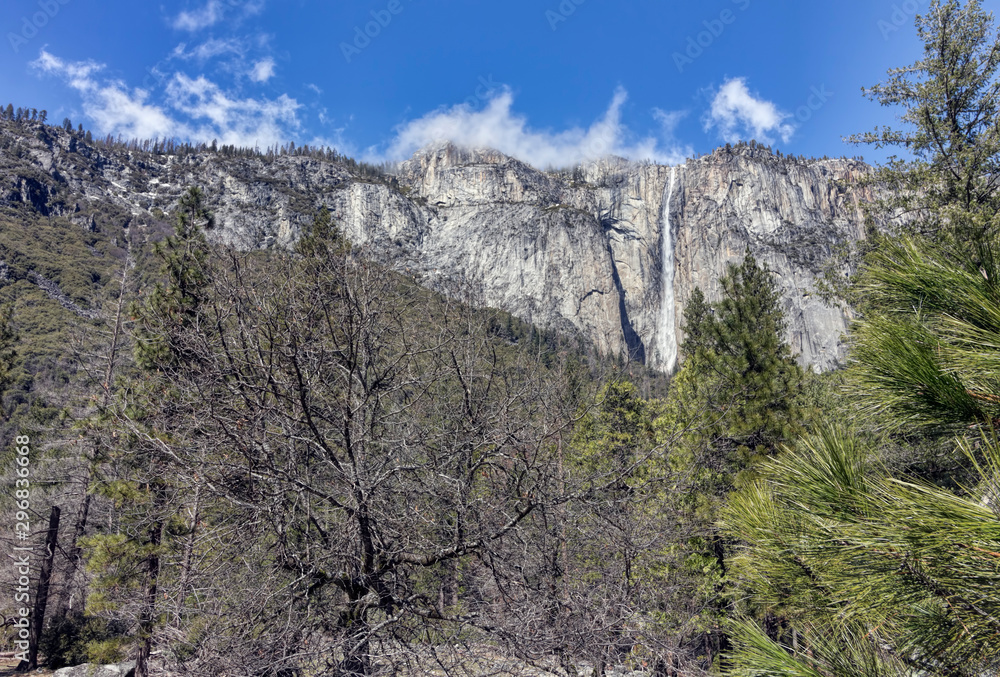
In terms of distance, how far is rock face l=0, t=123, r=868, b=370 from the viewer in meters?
108

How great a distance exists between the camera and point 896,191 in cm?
1048

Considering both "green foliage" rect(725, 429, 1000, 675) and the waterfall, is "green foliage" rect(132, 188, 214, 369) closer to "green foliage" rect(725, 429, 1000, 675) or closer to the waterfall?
"green foliage" rect(725, 429, 1000, 675)

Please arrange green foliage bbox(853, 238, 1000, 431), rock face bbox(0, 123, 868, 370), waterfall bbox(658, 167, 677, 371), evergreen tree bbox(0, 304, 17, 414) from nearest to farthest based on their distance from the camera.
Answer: green foliage bbox(853, 238, 1000, 431) → evergreen tree bbox(0, 304, 17, 414) → rock face bbox(0, 123, 868, 370) → waterfall bbox(658, 167, 677, 371)

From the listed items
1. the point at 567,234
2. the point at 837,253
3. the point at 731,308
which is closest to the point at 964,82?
the point at 837,253

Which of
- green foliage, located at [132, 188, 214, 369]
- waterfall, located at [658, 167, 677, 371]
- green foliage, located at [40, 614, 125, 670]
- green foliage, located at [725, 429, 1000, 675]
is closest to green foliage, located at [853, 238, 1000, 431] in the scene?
green foliage, located at [725, 429, 1000, 675]

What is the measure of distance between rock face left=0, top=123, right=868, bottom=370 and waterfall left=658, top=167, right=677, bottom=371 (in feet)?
1.01

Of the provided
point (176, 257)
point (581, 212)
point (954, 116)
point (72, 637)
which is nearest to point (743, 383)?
point (954, 116)

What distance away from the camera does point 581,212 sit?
124m

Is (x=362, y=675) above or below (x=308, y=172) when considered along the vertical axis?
below

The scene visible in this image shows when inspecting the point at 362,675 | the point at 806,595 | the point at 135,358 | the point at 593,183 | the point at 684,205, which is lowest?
the point at 362,675

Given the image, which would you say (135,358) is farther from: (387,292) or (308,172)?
(308,172)

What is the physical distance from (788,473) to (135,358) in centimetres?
1226

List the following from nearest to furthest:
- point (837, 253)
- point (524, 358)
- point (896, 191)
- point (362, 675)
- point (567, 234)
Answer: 1. point (362, 675)
2. point (524, 358)
3. point (896, 191)
4. point (837, 253)
5. point (567, 234)

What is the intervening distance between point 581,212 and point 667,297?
30.2 meters
